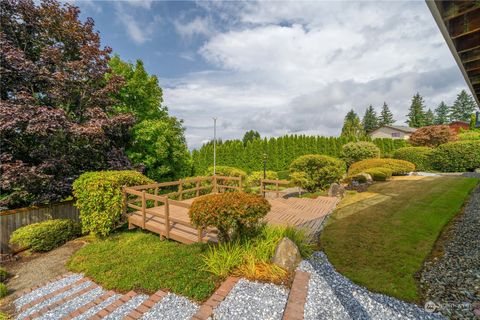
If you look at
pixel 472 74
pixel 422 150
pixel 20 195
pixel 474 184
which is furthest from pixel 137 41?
pixel 422 150

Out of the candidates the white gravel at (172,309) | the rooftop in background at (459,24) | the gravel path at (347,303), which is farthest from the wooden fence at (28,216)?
the rooftop in background at (459,24)

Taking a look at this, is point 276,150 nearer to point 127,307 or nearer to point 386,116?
point 127,307

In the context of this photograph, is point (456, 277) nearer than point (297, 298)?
No

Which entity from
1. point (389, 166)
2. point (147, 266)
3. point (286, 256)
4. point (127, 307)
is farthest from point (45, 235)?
point (389, 166)

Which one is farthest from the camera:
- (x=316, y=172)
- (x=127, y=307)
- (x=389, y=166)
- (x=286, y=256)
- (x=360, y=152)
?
(x=360, y=152)

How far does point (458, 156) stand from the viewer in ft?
58.1

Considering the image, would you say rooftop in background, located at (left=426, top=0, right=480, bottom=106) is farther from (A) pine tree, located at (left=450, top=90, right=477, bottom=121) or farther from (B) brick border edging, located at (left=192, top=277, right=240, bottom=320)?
(A) pine tree, located at (left=450, top=90, right=477, bottom=121)

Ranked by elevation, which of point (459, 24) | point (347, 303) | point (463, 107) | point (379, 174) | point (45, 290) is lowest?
point (45, 290)

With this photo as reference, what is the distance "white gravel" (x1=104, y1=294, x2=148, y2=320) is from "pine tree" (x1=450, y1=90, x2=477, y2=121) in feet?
258

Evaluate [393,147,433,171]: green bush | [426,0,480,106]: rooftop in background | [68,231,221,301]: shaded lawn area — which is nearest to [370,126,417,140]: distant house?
[393,147,433,171]: green bush

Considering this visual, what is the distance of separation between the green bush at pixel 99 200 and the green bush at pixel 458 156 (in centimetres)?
2328

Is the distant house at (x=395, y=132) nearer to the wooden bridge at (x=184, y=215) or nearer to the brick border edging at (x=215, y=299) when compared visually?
the wooden bridge at (x=184, y=215)

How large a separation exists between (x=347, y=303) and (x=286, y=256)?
111 cm

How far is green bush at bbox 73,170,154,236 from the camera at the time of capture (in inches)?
267
